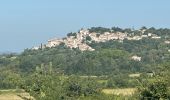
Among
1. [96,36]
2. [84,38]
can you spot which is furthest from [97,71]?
[96,36]

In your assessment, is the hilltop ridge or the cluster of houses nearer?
the cluster of houses

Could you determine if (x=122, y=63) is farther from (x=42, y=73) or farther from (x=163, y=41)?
(x=42, y=73)

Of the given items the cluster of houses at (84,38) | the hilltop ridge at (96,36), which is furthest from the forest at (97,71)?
the cluster of houses at (84,38)

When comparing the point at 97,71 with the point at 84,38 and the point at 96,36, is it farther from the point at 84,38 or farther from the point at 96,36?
the point at 96,36

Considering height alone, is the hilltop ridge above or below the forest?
above

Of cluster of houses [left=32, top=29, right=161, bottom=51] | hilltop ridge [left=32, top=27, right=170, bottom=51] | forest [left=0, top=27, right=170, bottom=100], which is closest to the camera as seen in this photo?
forest [left=0, top=27, right=170, bottom=100]

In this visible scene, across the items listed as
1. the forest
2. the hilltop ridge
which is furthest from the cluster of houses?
the forest

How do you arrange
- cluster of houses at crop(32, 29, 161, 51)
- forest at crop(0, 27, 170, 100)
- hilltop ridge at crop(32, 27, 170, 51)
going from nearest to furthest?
forest at crop(0, 27, 170, 100) < cluster of houses at crop(32, 29, 161, 51) < hilltop ridge at crop(32, 27, 170, 51)

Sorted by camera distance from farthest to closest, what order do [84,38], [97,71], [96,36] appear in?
[96,36] → [84,38] → [97,71]

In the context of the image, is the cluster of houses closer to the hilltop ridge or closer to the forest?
the hilltop ridge

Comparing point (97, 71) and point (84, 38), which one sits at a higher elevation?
point (84, 38)

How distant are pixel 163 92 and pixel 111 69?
8041cm

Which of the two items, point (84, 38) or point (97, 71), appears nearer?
point (97, 71)

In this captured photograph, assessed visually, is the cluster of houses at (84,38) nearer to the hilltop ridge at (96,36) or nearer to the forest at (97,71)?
the hilltop ridge at (96,36)
